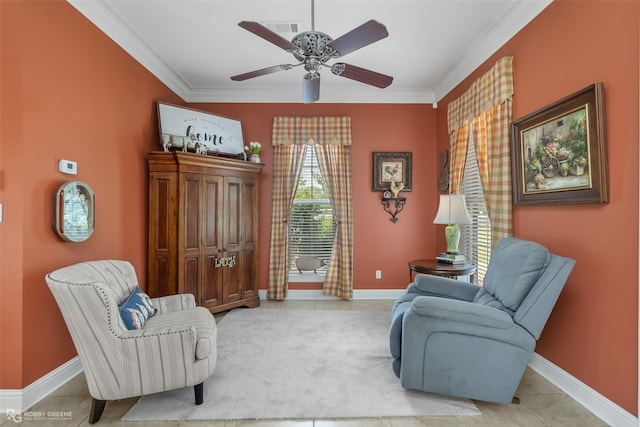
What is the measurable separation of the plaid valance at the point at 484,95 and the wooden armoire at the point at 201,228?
253 cm

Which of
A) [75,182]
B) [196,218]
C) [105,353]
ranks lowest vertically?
[105,353]

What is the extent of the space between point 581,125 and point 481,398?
1828 millimetres

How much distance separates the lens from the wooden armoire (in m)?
3.43

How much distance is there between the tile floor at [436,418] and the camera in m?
1.90

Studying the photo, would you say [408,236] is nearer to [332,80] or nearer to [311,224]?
[311,224]

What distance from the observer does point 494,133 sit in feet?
9.76

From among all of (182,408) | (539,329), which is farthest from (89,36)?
(539,329)

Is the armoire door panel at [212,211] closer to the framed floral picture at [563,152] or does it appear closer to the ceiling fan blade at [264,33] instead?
the ceiling fan blade at [264,33]

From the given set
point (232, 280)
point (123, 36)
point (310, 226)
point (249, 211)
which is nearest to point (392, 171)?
point (310, 226)

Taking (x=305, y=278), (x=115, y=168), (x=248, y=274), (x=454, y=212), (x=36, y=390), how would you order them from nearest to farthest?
(x=36, y=390) < (x=115, y=168) < (x=454, y=212) < (x=248, y=274) < (x=305, y=278)

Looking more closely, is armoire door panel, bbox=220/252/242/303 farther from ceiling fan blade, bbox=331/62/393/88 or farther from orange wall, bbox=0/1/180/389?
ceiling fan blade, bbox=331/62/393/88

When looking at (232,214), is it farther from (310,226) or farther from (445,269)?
(445,269)

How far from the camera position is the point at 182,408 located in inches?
79.9

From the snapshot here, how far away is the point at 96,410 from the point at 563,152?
11.1 ft
